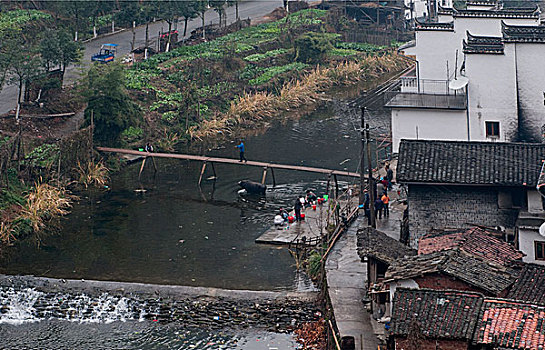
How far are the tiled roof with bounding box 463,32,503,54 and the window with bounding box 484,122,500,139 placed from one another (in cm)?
335

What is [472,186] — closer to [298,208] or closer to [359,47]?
[298,208]

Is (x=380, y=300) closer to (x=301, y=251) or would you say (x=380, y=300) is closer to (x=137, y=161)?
(x=301, y=251)

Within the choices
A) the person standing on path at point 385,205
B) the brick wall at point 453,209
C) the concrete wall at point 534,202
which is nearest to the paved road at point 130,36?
the person standing on path at point 385,205

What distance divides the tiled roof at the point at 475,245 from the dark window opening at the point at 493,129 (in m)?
8.72

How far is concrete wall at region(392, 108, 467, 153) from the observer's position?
40.5 meters

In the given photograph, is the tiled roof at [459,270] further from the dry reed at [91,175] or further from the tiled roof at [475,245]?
the dry reed at [91,175]

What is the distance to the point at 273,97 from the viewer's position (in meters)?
69.9

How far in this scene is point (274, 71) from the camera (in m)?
76.1

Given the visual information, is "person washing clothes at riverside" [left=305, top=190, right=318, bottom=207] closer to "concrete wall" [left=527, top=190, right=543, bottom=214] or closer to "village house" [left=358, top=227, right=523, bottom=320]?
"village house" [left=358, top=227, right=523, bottom=320]

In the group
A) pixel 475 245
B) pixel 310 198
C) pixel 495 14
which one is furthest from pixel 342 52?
pixel 475 245

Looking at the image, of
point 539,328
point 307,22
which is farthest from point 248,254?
point 307,22

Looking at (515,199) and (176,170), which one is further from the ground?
(515,199)

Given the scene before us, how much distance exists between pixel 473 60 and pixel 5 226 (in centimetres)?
2397

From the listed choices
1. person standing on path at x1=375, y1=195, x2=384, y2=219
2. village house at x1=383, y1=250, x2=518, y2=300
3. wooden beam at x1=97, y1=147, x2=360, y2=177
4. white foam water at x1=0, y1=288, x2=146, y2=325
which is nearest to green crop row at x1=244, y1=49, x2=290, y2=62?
wooden beam at x1=97, y1=147, x2=360, y2=177
